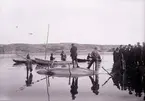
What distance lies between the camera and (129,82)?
8.96 meters

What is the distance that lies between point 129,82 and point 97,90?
1.82 m

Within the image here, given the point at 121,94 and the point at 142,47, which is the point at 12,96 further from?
the point at 142,47

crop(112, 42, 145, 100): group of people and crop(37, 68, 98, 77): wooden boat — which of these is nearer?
crop(112, 42, 145, 100): group of people

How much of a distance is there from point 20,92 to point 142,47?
18.1ft

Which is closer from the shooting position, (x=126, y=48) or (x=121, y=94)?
(x=121, y=94)

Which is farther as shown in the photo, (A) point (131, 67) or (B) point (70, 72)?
(A) point (131, 67)

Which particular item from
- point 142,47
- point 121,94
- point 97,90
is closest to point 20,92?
point 97,90

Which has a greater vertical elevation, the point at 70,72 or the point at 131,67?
the point at 131,67

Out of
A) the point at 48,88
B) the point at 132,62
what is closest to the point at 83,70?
the point at 132,62

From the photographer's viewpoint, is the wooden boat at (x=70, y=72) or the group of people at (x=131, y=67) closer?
the group of people at (x=131, y=67)

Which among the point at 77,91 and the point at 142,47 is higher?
the point at 142,47

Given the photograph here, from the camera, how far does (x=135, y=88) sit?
25.6 ft

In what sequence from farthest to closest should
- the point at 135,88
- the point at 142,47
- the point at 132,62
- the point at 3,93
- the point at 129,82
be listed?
the point at 132,62 < the point at 142,47 < the point at 129,82 < the point at 135,88 < the point at 3,93

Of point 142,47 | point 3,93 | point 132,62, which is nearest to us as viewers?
point 3,93
